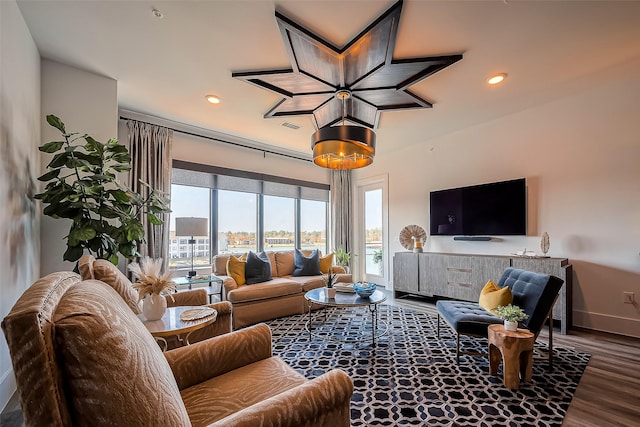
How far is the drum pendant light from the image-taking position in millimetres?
2443

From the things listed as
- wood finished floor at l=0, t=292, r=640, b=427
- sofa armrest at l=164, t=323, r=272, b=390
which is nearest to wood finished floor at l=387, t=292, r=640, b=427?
wood finished floor at l=0, t=292, r=640, b=427

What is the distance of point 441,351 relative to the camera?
104 inches

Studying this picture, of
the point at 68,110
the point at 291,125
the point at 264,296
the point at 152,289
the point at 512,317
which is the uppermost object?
the point at 291,125

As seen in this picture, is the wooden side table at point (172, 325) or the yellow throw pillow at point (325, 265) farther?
the yellow throw pillow at point (325, 265)

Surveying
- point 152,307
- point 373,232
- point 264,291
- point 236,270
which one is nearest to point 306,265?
point 264,291

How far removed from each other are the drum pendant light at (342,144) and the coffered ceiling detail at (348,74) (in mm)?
238

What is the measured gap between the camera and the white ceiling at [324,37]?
78.7 inches

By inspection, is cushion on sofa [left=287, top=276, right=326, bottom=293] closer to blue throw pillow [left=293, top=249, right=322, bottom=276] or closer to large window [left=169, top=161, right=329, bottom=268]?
blue throw pillow [left=293, top=249, right=322, bottom=276]

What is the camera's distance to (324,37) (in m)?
2.25

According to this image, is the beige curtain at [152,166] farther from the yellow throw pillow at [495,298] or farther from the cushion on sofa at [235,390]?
the yellow throw pillow at [495,298]

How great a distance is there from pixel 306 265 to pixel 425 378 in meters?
2.56

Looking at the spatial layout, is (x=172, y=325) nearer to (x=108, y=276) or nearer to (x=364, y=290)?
(x=108, y=276)

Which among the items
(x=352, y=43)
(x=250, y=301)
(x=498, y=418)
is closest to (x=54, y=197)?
(x=250, y=301)

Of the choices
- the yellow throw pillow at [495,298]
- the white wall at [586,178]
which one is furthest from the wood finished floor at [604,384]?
the yellow throw pillow at [495,298]
